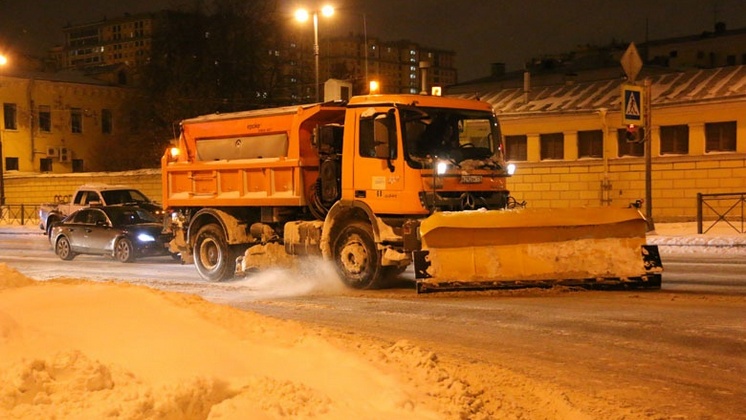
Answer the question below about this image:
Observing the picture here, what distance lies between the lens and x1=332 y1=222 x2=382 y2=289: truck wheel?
524 inches

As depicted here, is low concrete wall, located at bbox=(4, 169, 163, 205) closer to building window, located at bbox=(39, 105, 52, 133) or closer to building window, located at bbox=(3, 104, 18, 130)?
building window, located at bbox=(3, 104, 18, 130)

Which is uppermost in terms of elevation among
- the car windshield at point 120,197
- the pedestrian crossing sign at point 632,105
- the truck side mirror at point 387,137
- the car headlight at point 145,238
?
the pedestrian crossing sign at point 632,105

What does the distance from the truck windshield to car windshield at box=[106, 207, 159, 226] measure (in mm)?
11171

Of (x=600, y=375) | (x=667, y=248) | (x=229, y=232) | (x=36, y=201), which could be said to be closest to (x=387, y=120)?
(x=229, y=232)

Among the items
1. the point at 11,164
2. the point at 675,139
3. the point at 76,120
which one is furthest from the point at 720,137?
the point at 76,120

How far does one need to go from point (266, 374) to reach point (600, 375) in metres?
3.36

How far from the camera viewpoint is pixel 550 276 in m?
12.4

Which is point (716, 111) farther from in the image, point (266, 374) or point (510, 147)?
point (266, 374)

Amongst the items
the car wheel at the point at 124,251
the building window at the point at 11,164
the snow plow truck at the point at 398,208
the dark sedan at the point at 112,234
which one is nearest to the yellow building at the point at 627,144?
the dark sedan at the point at 112,234

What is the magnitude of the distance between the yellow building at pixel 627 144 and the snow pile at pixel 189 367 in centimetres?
2393

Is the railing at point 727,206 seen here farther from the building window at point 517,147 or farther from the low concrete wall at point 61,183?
the low concrete wall at point 61,183

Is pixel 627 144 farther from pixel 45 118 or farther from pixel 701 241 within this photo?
pixel 45 118

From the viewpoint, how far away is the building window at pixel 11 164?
5565 cm

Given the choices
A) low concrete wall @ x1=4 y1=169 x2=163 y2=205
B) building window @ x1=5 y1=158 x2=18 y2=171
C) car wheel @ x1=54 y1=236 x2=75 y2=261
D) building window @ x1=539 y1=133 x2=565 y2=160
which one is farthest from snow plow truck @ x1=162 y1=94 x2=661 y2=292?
building window @ x1=5 y1=158 x2=18 y2=171
